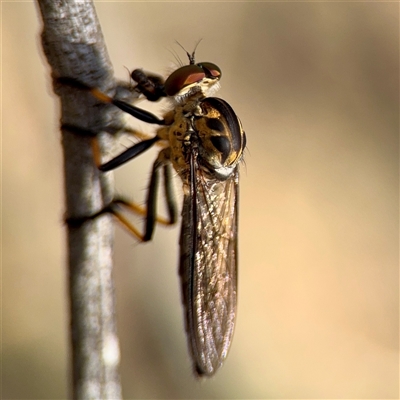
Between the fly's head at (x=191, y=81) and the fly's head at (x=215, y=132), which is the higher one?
the fly's head at (x=191, y=81)

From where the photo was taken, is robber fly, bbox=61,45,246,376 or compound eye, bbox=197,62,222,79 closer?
robber fly, bbox=61,45,246,376

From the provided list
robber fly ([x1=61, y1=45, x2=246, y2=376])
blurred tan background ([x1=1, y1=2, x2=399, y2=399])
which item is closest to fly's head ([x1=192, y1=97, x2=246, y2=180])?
robber fly ([x1=61, y1=45, x2=246, y2=376])

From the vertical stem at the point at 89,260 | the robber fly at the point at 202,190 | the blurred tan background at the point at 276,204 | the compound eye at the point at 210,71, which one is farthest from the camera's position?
the blurred tan background at the point at 276,204

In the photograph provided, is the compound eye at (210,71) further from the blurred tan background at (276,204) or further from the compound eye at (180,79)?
the blurred tan background at (276,204)

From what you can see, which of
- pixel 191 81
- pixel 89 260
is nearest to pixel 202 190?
pixel 191 81

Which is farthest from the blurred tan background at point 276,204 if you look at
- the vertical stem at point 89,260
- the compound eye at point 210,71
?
the vertical stem at point 89,260

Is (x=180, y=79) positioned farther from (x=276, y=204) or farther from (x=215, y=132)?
(x=276, y=204)

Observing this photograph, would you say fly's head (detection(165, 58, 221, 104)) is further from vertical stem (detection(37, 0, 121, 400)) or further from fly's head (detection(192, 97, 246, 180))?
vertical stem (detection(37, 0, 121, 400))
